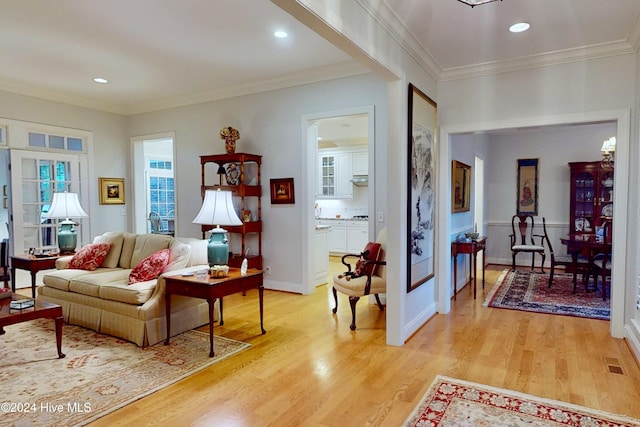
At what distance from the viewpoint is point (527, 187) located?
7816mm

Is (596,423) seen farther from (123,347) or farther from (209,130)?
(209,130)

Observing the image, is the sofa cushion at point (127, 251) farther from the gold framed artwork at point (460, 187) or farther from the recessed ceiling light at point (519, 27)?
the recessed ceiling light at point (519, 27)

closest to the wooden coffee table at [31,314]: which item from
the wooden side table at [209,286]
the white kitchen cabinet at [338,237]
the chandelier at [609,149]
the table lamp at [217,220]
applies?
the wooden side table at [209,286]

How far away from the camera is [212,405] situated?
8.20ft

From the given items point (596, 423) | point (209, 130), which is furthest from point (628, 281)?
point (209, 130)

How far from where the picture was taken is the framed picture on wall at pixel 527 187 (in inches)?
305

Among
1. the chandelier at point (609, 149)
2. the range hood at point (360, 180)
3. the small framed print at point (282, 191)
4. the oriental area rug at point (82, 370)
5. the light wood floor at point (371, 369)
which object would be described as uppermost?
the chandelier at point (609, 149)

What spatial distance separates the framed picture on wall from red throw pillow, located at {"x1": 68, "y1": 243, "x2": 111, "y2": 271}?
7.17 m

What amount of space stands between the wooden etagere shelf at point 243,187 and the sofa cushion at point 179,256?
1.31 m

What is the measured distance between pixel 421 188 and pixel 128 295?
2857 millimetres

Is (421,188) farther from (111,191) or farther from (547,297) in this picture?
(111,191)

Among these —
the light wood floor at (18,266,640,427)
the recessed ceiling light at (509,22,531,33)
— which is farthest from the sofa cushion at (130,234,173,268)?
the recessed ceiling light at (509,22,531,33)

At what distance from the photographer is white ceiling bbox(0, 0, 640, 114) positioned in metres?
3.13

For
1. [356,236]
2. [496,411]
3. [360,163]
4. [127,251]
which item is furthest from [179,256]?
[360,163]
